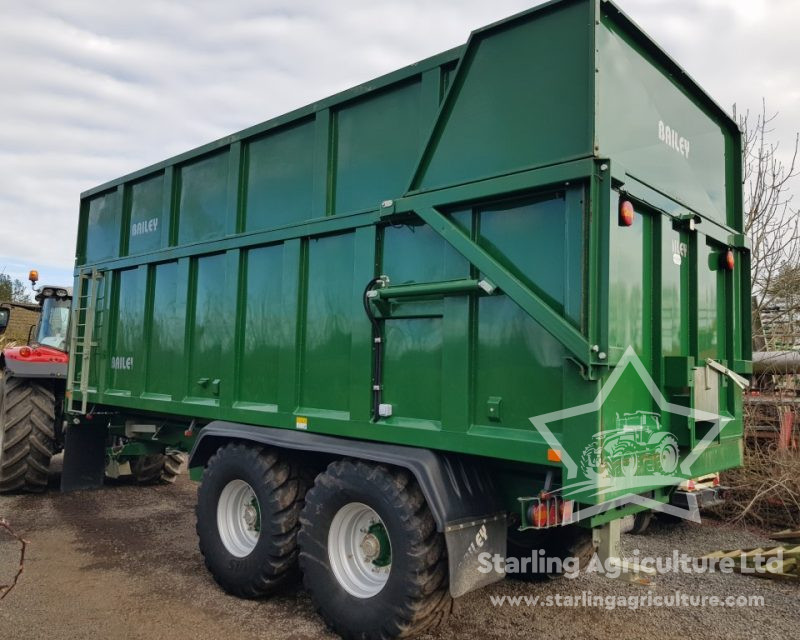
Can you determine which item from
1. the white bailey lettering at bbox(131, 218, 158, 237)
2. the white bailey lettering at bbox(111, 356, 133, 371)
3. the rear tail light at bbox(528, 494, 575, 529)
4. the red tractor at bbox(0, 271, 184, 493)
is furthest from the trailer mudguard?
the red tractor at bbox(0, 271, 184, 493)

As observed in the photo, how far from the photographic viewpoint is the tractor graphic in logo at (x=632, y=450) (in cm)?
291

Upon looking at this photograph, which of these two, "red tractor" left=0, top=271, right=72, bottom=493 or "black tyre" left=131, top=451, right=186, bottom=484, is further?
"black tyre" left=131, top=451, right=186, bottom=484

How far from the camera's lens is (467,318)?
11.1 feet

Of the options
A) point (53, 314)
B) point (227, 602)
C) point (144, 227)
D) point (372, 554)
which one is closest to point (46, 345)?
point (53, 314)

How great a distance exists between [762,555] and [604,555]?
229 cm

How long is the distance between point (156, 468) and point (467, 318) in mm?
6150

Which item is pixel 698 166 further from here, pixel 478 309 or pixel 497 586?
pixel 497 586

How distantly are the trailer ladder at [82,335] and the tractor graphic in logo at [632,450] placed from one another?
5460mm

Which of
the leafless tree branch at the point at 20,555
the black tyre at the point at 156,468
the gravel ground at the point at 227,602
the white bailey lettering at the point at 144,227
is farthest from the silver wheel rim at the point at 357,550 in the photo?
the black tyre at the point at 156,468

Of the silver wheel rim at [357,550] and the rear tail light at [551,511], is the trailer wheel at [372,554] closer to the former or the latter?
the silver wheel rim at [357,550]

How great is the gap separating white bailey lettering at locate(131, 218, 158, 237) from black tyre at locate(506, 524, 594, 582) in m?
4.27

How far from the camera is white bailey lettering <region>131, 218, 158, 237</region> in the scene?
5.98m

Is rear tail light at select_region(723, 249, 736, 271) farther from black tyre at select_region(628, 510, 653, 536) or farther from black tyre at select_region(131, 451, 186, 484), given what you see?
black tyre at select_region(131, 451, 186, 484)

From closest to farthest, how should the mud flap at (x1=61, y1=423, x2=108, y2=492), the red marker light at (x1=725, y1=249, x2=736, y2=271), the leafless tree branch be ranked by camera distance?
the red marker light at (x1=725, y1=249, x2=736, y2=271)
the leafless tree branch
the mud flap at (x1=61, y1=423, x2=108, y2=492)
